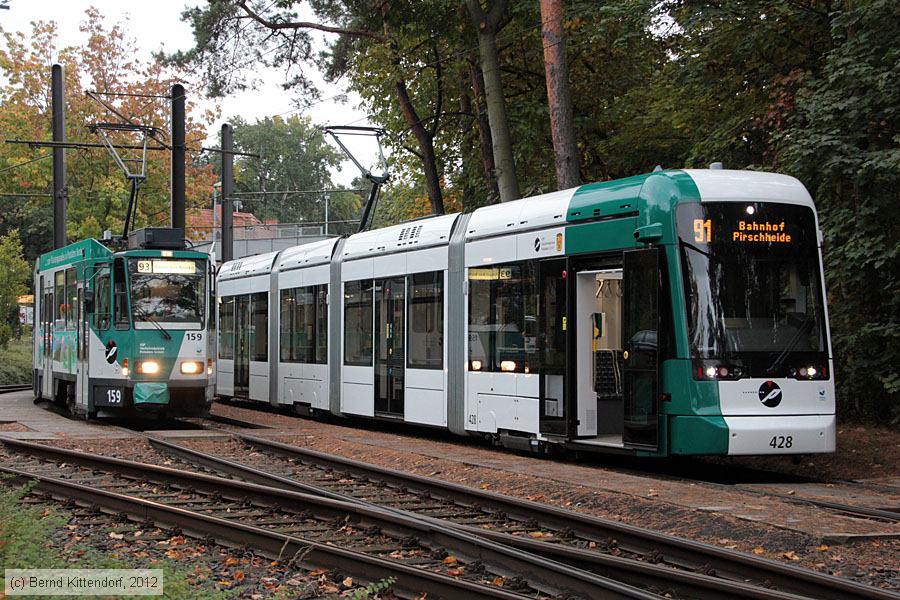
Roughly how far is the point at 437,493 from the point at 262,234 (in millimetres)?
88976

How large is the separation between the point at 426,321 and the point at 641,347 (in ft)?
17.8

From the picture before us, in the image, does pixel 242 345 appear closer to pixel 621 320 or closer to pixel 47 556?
pixel 621 320

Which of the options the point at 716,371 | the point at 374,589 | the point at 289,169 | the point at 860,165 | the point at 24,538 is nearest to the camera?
the point at 374,589

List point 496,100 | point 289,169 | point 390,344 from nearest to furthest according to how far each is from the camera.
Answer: point 390,344
point 496,100
point 289,169

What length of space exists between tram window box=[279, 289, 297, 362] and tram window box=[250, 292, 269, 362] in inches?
34.8

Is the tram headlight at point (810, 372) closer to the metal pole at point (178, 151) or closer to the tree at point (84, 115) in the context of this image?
the metal pole at point (178, 151)

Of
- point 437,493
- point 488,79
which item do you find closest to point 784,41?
point 488,79

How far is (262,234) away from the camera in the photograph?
3890 inches

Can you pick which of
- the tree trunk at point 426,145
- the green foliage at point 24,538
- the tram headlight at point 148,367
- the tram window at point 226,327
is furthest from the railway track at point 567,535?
the tree trunk at point 426,145

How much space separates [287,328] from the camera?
919 inches

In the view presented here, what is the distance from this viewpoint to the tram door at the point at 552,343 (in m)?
14.1

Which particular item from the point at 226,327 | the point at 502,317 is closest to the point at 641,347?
the point at 502,317

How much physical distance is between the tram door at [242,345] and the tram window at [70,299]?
464 centimetres

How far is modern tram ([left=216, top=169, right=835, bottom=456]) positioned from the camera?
12266 mm
